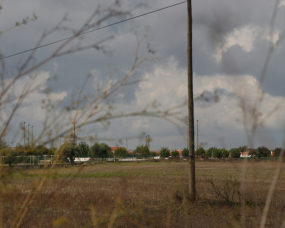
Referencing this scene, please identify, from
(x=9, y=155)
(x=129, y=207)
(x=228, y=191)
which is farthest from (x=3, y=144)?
(x=228, y=191)

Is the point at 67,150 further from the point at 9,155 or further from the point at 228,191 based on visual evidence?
the point at 228,191

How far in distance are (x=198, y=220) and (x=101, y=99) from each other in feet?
17.8

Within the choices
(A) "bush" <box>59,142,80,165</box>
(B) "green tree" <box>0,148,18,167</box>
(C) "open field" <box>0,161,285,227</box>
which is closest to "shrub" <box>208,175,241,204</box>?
(C) "open field" <box>0,161,285,227</box>

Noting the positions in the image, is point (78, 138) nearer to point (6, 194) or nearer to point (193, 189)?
point (6, 194)

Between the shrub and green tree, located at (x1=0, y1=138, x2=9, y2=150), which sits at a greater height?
green tree, located at (x1=0, y1=138, x2=9, y2=150)

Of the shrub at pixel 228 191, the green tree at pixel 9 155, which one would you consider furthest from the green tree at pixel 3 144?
the shrub at pixel 228 191

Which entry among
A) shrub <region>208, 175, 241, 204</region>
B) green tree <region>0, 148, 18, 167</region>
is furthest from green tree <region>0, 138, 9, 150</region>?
shrub <region>208, 175, 241, 204</region>

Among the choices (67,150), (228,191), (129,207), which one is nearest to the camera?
(67,150)

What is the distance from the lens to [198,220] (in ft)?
21.2

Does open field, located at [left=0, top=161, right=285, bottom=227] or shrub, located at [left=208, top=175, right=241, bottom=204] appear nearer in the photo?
open field, located at [left=0, top=161, right=285, bottom=227]

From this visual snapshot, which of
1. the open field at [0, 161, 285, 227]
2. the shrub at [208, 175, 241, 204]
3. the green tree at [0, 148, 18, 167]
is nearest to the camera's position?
the open field at [0, 161, 285, 227]

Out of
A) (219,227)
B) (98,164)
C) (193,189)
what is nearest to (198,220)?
(219,227)

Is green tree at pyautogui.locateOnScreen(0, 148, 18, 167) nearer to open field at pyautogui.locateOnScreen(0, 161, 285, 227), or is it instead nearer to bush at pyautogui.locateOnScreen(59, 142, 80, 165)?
open field at pyautogui.locateOnScreen(0, 161, 285, 227)

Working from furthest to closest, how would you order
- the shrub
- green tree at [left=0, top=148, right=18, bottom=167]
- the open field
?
the shrub, green tree at [left=0, top=148, right=18, bottom=167], the open field
